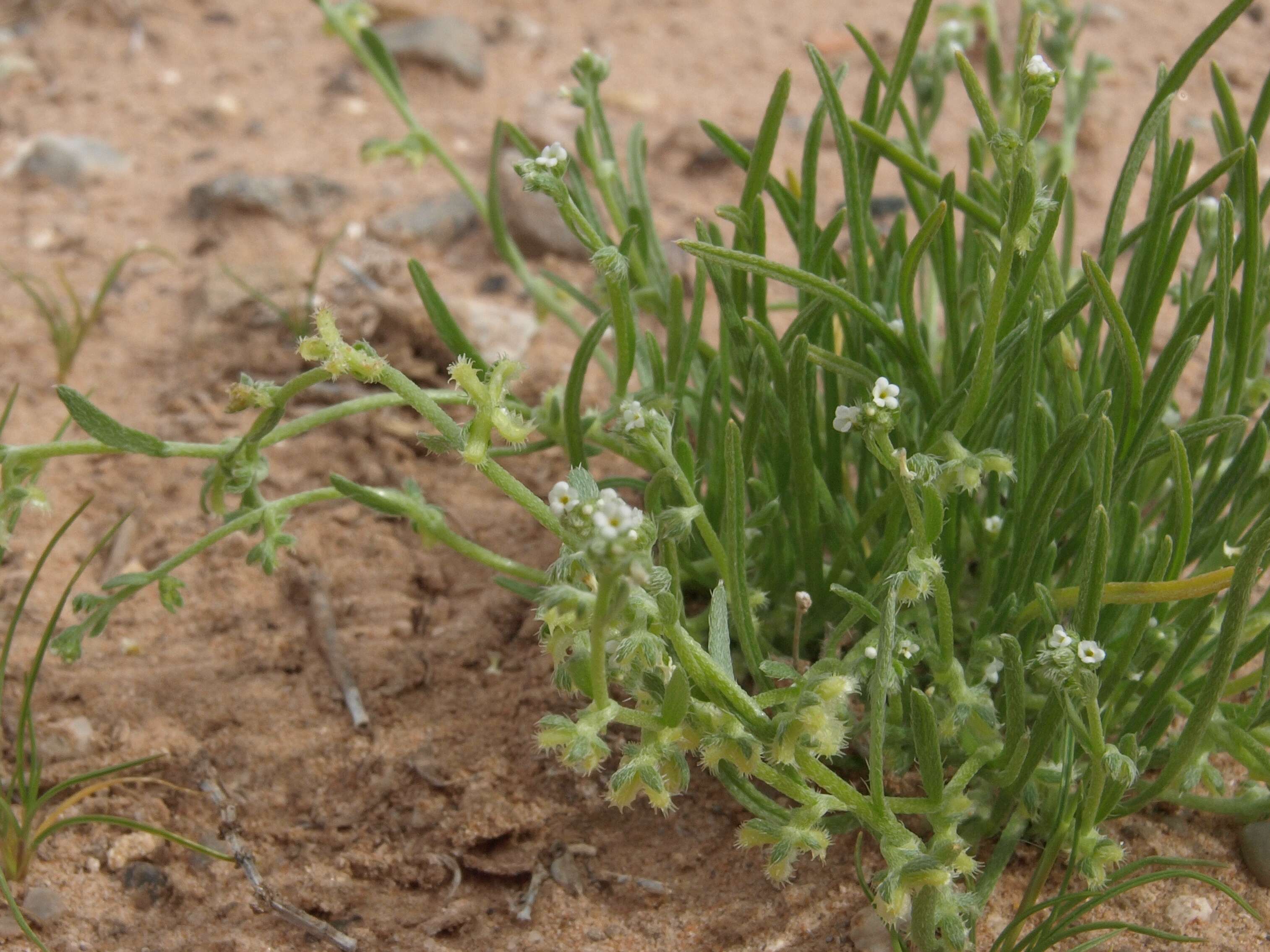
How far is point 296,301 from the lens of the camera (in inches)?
154

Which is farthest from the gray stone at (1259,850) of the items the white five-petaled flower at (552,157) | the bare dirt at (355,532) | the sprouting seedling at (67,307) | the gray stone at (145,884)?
the sprouting seedling at (67,307)

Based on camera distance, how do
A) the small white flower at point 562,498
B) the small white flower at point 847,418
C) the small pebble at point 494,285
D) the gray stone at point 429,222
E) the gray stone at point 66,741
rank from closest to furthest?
the small white flower at point 562,498 → the small white flower at point 847,418 → the gray stone at point 66,741 → the small pebble at point 494,285 → the gray stone at point 429,222

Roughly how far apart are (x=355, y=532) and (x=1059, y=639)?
1993 millimetres

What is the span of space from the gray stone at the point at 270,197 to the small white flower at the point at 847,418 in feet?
9.51

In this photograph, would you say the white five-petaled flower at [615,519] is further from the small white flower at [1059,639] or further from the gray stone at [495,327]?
the gray stone at [495,327]

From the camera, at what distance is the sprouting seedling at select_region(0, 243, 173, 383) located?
12.0ft

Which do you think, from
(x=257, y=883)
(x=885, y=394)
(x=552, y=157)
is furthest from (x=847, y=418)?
(x=257, y=883)

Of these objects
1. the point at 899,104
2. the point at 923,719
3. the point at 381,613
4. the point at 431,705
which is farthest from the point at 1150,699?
the point at 381,613

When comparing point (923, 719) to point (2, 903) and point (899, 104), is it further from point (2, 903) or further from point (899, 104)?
point (2, 903)

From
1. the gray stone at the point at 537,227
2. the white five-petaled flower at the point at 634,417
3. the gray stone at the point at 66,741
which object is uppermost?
the white five-petaled flower at the point at 634,417

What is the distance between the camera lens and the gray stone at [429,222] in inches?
168

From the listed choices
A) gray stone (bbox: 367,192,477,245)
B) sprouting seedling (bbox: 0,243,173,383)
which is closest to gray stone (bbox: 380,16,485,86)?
gray stone (bbox: 367,192,477,245)

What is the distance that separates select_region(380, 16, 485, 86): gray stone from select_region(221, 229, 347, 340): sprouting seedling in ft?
4.40

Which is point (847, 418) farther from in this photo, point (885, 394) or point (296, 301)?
point (296, 301)
